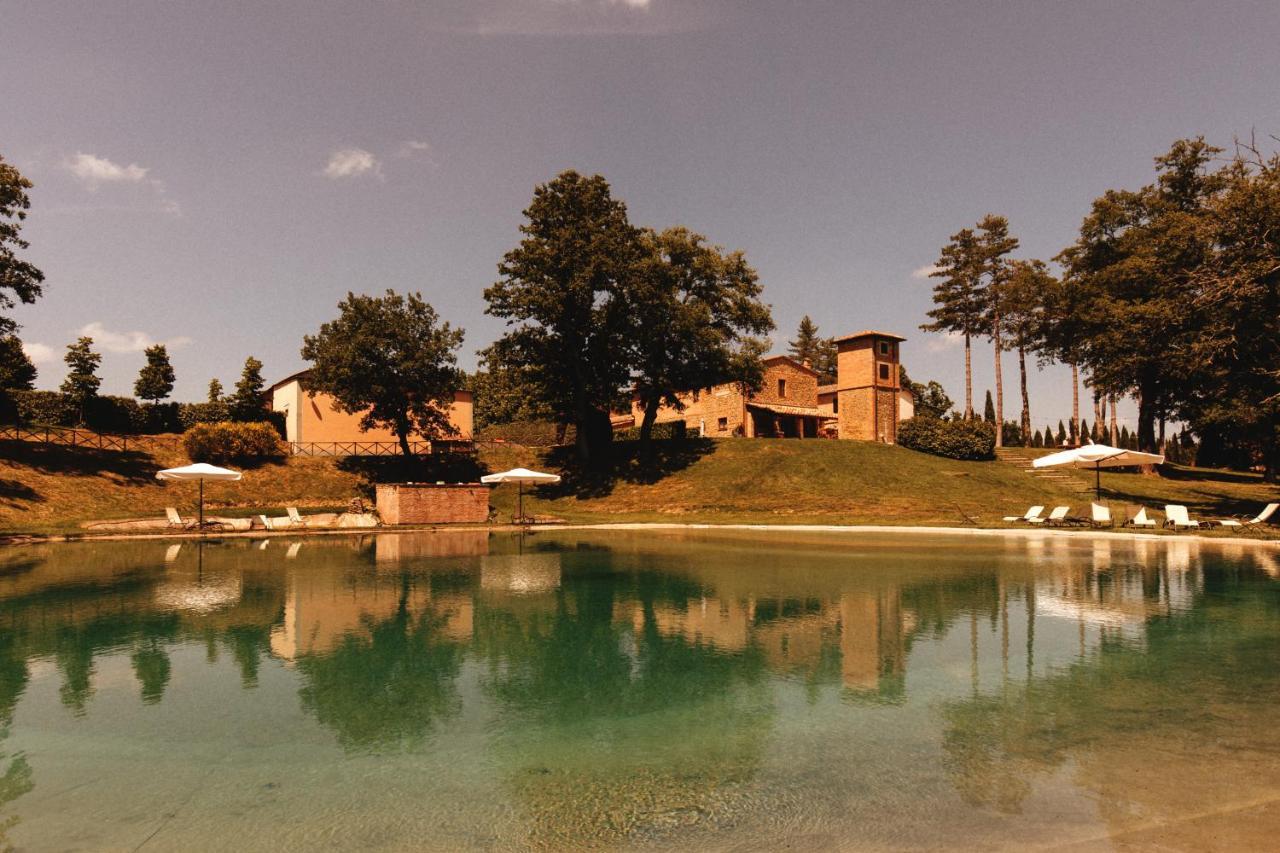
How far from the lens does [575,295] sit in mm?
39406

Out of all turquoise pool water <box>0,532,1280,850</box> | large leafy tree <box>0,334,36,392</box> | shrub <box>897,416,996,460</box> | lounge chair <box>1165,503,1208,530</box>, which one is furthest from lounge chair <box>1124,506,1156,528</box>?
large leafy tree <box>0,334,36,392</box>

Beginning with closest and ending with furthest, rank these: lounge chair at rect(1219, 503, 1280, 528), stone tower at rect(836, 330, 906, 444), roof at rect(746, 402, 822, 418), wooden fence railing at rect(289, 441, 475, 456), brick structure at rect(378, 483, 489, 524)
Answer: lounge chair at rect(1219, 503, 1280, 528)
brick structure at rect(378, 483, 489, 524)
wooden fence railing at rect(289, 441, 475, 456)
stone tower at rect(836, 330, 906, 444)
roof at rect(746, 402, 822, 418)

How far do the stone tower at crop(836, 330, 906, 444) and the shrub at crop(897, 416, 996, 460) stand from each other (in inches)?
125

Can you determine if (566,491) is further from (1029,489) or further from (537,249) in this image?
(1029,489)

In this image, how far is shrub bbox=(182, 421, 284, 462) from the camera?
38.4 metres

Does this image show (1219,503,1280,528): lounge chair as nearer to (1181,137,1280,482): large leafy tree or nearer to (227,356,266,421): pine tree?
(1181,137,1280,482): large leafy tree

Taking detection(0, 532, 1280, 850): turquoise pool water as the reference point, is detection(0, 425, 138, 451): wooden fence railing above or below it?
above

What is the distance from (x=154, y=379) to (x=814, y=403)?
50.1 m

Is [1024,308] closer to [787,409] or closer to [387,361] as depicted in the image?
[787,409]

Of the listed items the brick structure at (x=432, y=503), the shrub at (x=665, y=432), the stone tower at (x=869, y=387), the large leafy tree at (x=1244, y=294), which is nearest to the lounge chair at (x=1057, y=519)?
the large leafy tree at (x=1244, y=294)

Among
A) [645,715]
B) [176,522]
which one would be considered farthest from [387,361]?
[645,715]

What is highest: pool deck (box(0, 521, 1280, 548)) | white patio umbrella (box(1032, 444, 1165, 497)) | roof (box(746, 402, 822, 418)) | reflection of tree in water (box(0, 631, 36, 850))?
roof (box(746, 402, 822, 418))

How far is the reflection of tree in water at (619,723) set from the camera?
5055mm

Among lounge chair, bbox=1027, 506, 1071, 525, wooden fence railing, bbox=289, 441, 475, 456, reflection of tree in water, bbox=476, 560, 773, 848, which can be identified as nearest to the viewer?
reflection of tree in water, bbox=476, 560, 773, 848
